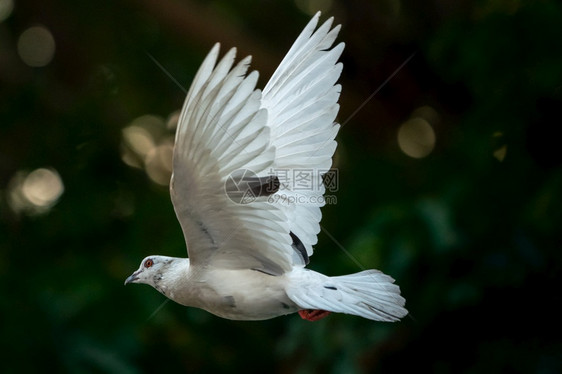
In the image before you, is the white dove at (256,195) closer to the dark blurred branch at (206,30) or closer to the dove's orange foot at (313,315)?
the dove's orange foot at (313,315)

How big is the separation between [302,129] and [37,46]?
6359mm

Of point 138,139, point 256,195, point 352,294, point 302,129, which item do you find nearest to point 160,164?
point 138,139

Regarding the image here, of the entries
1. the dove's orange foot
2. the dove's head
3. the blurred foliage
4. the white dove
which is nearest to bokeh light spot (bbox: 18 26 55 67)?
the blurred foliage

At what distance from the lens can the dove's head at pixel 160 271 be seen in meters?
4.21

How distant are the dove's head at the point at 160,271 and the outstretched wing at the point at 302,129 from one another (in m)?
0.63

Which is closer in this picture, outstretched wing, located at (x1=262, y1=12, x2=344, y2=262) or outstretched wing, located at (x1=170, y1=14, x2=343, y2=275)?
outstretched wing, located at (x1=170, y1=14, x2=343, y2=275)

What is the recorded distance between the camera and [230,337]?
8.38 meters

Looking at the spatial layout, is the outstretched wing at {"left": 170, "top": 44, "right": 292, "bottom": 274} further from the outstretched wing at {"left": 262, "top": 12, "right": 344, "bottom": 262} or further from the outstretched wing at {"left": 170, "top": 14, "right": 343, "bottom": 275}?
the outstretched wing at {"left": 262, "top": 12, "right": 344, "bottom": 262}

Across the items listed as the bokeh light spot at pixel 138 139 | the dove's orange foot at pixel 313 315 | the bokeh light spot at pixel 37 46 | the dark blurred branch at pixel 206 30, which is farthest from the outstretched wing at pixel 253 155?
A: the bokeh light spot at pixel 37 46

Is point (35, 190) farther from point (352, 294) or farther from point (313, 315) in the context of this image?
point (352, 294)

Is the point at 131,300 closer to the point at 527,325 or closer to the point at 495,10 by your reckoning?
the point at 527,325

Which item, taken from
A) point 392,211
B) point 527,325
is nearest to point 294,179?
point 392,211

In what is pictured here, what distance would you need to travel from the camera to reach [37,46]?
1009 cm

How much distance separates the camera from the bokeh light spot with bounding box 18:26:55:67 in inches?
393
